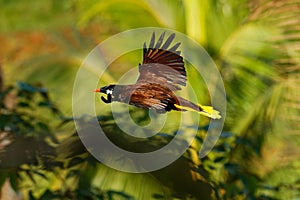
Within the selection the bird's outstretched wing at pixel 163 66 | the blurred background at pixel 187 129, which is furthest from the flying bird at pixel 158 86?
the blurred background at pixel 187 129

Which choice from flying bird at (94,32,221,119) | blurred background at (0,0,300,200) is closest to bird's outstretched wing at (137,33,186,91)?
flying bird at (94,32,221,119)

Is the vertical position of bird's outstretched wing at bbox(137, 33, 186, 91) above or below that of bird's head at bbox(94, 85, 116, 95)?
above

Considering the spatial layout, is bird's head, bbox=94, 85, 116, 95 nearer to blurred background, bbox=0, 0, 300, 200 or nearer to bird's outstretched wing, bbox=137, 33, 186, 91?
bird's outstretched wing, bbox=137, 33, 186, 91

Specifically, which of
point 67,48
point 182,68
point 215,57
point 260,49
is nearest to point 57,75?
point 67,48

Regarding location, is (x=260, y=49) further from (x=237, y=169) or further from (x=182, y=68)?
(x=182, y=68)

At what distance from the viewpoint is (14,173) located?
3.71 metres

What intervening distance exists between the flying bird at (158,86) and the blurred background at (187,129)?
44.3 inches

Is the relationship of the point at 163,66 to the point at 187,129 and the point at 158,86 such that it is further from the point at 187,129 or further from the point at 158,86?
the point at 187,129

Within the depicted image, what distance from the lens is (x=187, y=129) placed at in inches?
162

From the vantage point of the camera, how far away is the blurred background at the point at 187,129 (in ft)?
12.5

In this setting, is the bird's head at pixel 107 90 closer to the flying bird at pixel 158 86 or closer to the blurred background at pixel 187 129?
the flying bird at pixel 158 86

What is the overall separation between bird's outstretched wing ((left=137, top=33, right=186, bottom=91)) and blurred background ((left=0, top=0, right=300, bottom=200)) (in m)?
1.11

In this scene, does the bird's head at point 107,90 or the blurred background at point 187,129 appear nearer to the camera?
the bird's head at point 107,90

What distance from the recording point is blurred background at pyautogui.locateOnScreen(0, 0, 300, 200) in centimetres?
379
